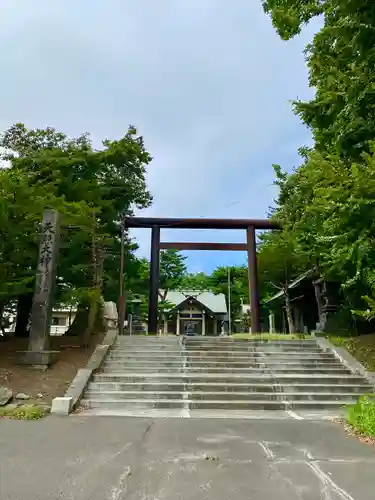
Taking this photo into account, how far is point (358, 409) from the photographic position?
630 cm

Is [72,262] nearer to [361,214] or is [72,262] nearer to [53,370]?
[53,370]

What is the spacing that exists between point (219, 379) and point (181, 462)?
512cm

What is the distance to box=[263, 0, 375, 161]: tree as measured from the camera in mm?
6758

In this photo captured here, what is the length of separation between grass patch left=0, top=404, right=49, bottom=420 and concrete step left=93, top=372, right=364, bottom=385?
206 cm

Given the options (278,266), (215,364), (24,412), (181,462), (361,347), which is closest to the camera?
(181,462)

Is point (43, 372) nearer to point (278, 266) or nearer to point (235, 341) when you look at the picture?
point (235, 341)

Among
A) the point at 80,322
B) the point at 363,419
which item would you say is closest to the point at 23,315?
the point at 80,322

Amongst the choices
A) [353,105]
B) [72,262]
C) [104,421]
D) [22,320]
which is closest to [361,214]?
[353,105]

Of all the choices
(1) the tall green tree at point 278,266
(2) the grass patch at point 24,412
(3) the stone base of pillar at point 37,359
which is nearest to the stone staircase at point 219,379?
(2) the grass patch at point 24,412

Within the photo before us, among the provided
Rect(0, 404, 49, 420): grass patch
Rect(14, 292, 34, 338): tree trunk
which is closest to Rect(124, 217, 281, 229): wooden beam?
Rect(14, 292, 34, 338): tree trunk

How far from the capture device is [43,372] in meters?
9.17

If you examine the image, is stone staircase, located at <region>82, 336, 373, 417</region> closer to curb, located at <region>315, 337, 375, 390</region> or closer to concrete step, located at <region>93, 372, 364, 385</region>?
concrete step, located at <region>93, 372, 364, 385</region>

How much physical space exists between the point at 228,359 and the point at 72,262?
6.06 meters

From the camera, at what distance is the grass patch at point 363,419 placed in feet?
17.9
